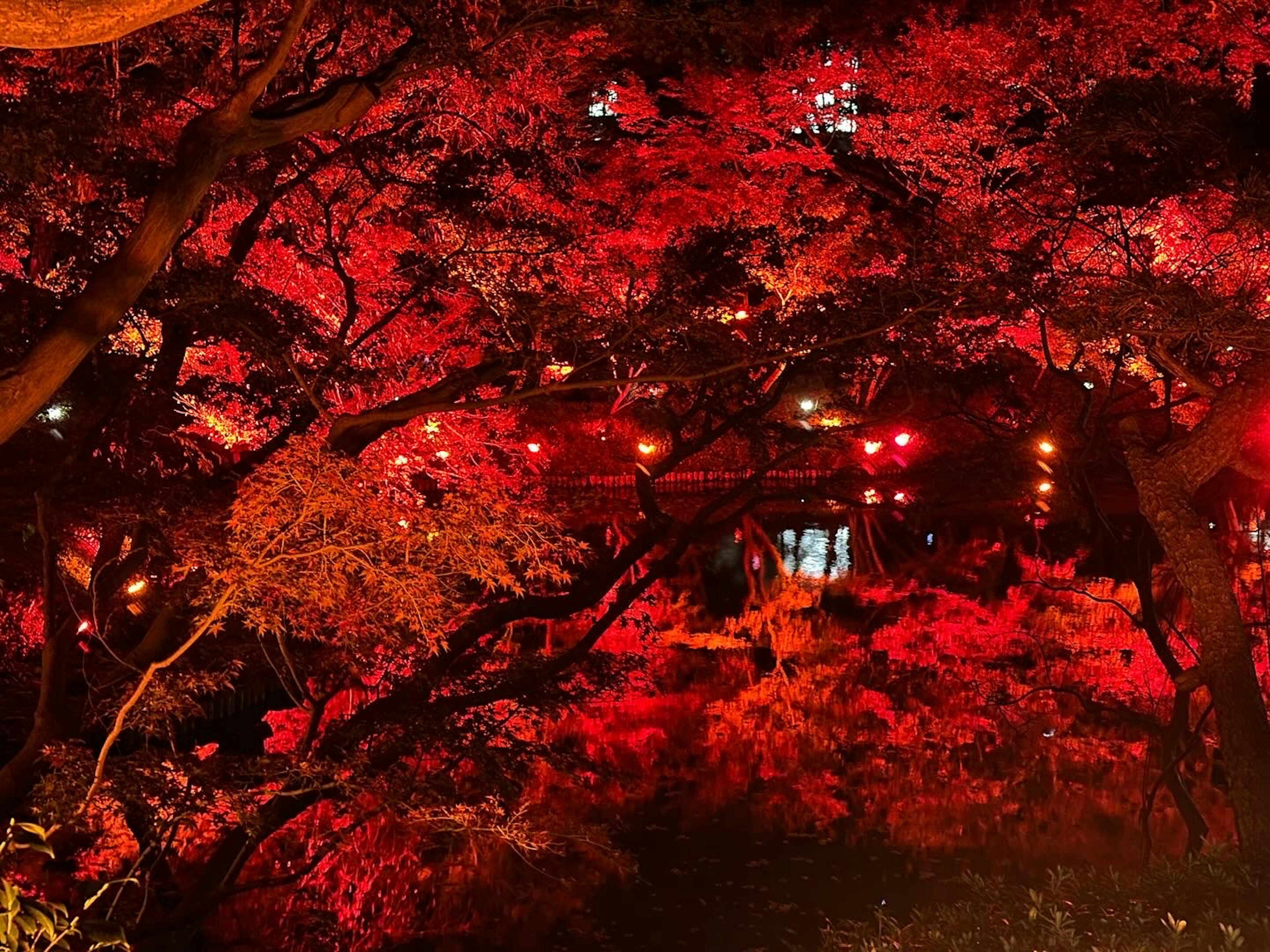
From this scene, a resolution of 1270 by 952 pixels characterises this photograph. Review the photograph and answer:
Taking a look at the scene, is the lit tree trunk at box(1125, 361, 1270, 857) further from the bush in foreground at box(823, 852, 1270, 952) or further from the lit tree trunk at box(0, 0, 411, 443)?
the lit tree trunk at box(0, 0, 411, 443)

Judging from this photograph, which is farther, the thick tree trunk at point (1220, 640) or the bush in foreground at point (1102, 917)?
the thick tree trunk at point (1220, 640)

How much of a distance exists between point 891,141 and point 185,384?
35.2 ft

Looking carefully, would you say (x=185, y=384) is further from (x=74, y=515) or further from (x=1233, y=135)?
(x=1233, y=135)

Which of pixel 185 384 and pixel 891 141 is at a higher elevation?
pixel 891 141

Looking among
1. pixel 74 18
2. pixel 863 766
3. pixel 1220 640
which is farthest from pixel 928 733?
pixel 74 18

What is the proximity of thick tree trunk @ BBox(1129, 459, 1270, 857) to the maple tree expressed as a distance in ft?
0.07

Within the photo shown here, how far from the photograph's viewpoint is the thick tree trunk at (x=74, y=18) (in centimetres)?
306

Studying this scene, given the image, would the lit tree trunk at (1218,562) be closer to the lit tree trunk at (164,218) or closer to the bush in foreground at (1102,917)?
the bush in foreground at (1102,917)

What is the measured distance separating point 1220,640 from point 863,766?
17.4 ft

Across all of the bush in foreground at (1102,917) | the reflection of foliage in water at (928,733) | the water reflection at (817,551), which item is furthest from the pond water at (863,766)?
the bush in foreground at (1102,917)

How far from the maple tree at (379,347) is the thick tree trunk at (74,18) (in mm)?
42

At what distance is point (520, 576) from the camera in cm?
1130

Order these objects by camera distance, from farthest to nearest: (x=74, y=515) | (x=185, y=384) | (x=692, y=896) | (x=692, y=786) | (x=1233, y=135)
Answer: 1. (x=185, y=384)
2. (x=692, y=786)
3. (x=692, y=896)
4. (x=74, y=515)
5. (x=1233, y=135)

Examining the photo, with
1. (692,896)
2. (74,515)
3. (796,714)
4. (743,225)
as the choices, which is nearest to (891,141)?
(743,225)
